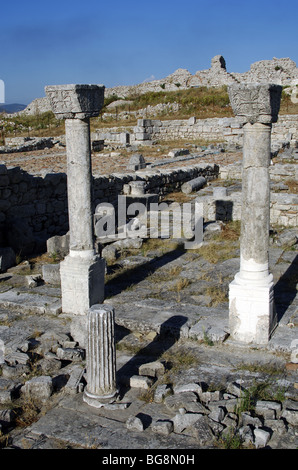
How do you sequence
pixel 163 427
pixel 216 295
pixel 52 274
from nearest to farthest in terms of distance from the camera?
pixel 163 427
pixel 216 295
pixel 52 274

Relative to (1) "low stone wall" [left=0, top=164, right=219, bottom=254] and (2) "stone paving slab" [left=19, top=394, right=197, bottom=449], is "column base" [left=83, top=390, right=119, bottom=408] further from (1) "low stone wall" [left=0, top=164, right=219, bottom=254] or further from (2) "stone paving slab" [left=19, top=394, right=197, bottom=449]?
(1) "low stone wall" [left=0, top=164, right=219, bottom=254]

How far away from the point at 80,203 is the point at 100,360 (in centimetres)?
267

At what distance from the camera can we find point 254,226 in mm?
6059

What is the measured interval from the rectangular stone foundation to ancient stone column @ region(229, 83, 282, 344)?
198 centimetres

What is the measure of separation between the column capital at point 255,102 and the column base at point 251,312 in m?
1.89

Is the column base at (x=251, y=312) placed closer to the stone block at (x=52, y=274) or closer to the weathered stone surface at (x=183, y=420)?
the weathered stone surface at (x=183, y=420)

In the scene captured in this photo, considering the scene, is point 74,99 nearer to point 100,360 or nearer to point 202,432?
point 100,360

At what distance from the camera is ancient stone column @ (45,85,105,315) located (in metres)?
6.70

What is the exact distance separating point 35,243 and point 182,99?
103 feet

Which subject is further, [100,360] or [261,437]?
[100,360]

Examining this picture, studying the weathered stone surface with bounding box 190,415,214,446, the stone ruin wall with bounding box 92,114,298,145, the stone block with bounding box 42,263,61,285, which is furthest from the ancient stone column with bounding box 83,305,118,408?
the stone ruin wall with bounding box 92,114,298,145

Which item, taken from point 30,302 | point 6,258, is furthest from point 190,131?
point 30,302

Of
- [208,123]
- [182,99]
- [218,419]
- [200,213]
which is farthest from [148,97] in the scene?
[218,419]

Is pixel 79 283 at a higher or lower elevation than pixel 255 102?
lower
